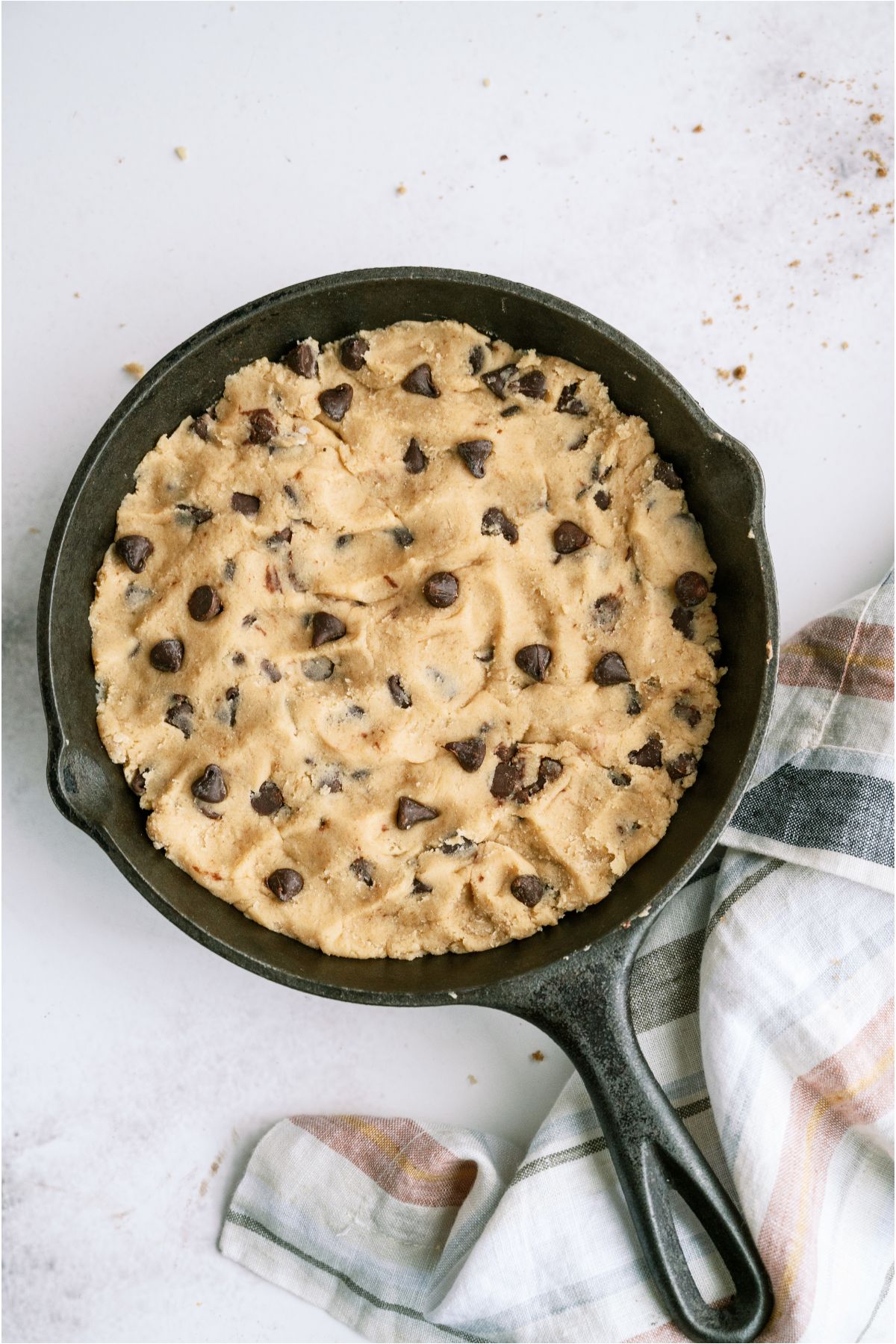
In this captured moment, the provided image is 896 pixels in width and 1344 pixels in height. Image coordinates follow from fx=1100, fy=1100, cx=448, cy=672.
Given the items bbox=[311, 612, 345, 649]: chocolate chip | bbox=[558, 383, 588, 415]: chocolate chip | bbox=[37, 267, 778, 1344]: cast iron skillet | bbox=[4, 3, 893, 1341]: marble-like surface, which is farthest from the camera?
bbox=[4, 3, 893, 1341]: marble-like surface

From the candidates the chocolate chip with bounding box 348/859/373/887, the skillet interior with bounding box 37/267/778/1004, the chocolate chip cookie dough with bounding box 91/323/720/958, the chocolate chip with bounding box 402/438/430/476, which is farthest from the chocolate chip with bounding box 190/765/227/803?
the chocolate chip with bounding box 402/438/430/476

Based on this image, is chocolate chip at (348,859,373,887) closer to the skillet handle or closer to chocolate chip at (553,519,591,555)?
the skillet handle

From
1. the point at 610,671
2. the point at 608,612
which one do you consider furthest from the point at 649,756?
the point at 608,612

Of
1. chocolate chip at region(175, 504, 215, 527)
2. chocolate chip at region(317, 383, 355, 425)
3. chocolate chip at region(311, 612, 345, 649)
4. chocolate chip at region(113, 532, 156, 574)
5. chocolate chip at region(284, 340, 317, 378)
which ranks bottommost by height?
chocolate chip at region(311, 612, 345, 649)

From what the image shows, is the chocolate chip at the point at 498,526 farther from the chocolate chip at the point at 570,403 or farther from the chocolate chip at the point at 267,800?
the chocolate chip at the point at 267,800

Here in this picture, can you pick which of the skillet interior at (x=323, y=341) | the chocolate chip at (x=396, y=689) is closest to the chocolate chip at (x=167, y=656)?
the skillet interior at (x=323, y=341)

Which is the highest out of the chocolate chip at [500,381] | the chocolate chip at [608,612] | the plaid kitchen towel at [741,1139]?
the chocolate chip at [500,381]
